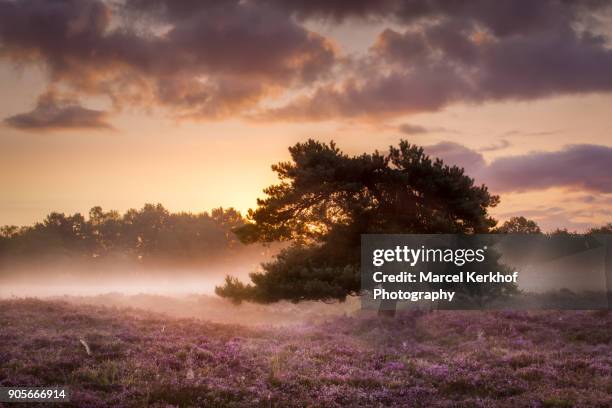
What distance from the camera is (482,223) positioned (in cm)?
2369

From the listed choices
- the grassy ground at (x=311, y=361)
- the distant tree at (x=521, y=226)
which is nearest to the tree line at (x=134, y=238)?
the distant tree at (x=521, y=226)

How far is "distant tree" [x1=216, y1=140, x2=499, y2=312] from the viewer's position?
23.5m

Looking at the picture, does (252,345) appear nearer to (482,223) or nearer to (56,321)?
(56,321)

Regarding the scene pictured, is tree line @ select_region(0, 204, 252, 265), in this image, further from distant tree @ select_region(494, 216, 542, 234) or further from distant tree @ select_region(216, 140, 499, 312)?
distant tree @ select_region(216, 140, 499, 312)

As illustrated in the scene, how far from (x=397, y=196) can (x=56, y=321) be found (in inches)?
627

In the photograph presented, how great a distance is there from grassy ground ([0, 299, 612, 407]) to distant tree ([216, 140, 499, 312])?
3.11 metres

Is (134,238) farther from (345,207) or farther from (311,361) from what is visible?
(311,361)

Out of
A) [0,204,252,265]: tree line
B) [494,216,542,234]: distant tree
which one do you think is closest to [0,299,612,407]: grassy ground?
[494,216,542,234]: distant tree

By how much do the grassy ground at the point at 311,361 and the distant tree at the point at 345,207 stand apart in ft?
10.2

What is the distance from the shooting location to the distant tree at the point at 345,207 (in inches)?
927

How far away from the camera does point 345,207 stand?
24.8 meters

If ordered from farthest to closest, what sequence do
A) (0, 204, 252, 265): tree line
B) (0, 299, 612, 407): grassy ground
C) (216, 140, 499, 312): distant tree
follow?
(0, 204, 252, 265): tree line → (216, 140, 499, 312): distant tree → (0, 299, 612, 407): grassy ground

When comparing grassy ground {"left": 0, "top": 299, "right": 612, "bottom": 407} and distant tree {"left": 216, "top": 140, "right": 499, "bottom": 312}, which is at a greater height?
distant tree {"left": 216, "top": 140, "right": 499, "bottom": 312}

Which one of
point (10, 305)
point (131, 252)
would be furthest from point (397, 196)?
point (131, 252)
